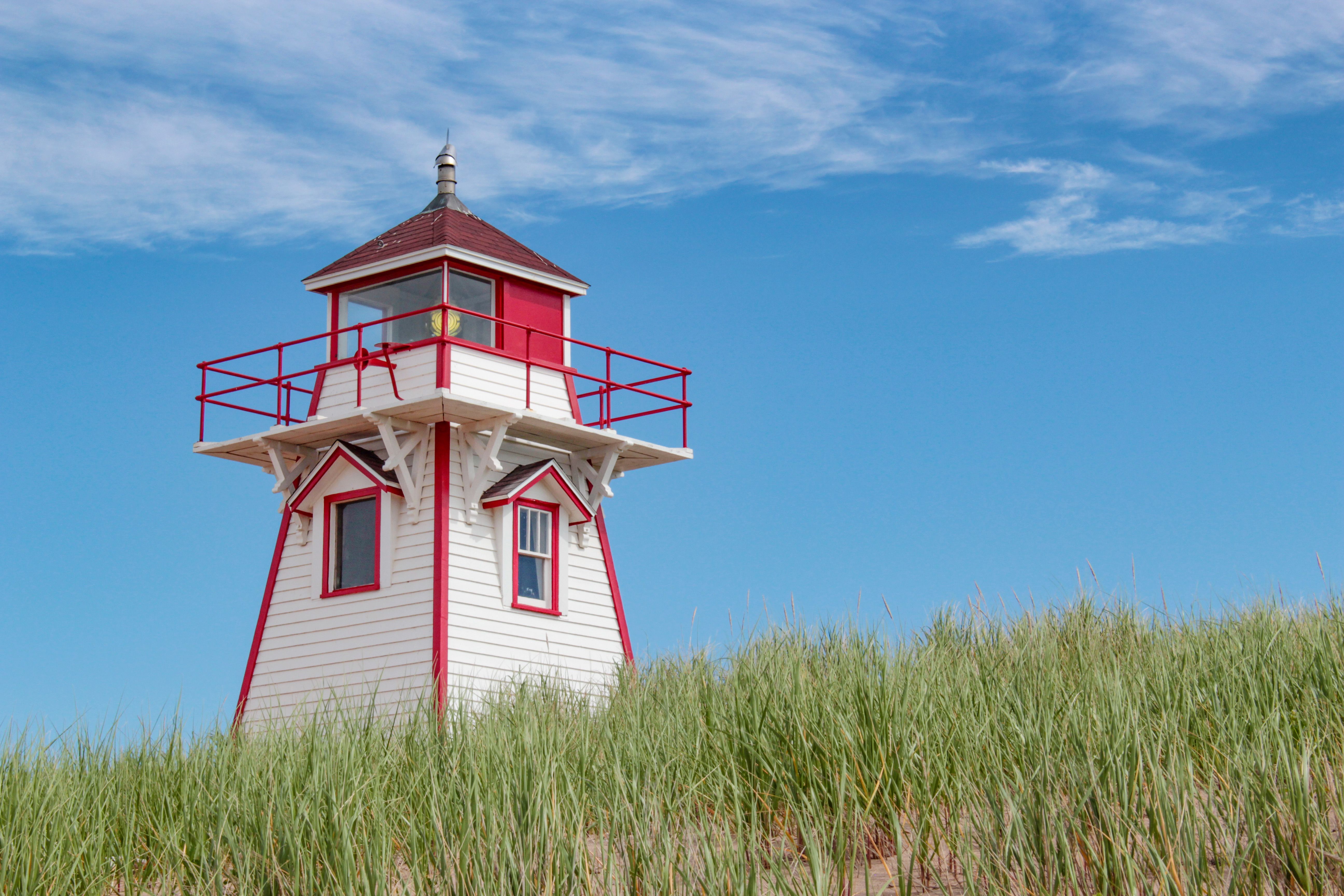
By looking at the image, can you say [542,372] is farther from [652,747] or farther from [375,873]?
[375,873]

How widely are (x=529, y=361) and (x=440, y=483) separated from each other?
223 cm

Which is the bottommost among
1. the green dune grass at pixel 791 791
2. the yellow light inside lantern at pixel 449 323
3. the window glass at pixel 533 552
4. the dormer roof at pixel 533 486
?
the green dune grass at pixel 791 791

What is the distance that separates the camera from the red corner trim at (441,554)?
56.1ft

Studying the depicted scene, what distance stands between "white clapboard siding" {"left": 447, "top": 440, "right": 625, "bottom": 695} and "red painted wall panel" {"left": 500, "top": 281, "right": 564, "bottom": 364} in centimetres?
154

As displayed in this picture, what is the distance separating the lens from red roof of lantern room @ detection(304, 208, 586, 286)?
19.3m

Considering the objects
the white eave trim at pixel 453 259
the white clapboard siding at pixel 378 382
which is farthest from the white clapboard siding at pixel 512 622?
the white eave trim at pixel 453 259

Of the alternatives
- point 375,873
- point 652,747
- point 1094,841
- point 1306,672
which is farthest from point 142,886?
point 1306,672

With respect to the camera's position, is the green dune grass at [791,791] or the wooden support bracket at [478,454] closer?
the green dune grass at [791,791]

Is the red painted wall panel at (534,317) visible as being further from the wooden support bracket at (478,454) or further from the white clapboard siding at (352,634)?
the white clapboard siding at (352,634)

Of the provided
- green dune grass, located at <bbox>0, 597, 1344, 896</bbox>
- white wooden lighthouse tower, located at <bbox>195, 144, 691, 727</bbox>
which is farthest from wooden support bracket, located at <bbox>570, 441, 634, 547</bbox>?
green dune grass, located at <bbox>0, 597, 1344, 896</bbox>

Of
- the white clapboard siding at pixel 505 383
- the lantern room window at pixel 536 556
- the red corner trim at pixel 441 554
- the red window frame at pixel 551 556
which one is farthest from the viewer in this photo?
the lantern room window at pixel 536 556

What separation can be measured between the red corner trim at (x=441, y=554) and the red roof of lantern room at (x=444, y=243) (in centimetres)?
295

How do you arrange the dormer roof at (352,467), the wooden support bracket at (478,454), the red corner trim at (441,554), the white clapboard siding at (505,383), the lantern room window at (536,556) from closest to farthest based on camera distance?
the red corner trim at (441,554), the wooden support bracket at (478,454), the dormer roof at (352,467), the white clapboard siding at (505,383), the lantern room window at (536,556)

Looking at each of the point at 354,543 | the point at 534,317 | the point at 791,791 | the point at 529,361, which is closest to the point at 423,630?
the point at 354,543
